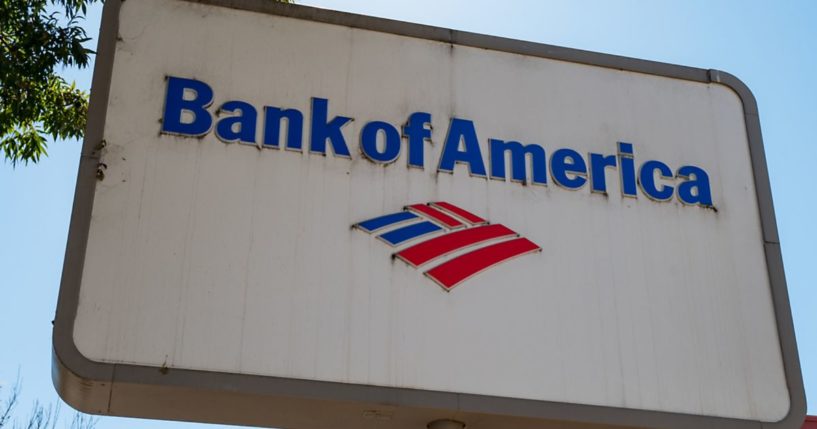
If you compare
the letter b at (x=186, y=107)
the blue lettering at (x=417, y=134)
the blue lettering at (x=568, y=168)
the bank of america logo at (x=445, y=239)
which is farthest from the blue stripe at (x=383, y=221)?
the letter b at (x=186, y=107)

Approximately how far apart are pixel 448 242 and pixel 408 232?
30 cm

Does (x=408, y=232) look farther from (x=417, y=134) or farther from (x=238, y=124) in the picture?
(x=238, y=124)

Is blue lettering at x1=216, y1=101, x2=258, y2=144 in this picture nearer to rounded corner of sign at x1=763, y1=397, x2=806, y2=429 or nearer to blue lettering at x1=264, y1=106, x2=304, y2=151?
blue lettering at x1=264, y1=106, x2=304, y2=151

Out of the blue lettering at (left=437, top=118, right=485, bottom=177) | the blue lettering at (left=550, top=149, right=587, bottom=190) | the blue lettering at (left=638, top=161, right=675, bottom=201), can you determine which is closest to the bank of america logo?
the blue lettering at (left=437, top=118, right=485, bottom=177)

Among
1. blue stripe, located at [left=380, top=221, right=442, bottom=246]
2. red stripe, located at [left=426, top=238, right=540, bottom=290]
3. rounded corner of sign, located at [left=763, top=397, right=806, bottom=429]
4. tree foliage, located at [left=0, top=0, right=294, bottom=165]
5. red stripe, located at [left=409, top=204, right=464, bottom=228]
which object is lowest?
rounded corner of sign, located at [left=763, top=397, right=806, bottom=429]

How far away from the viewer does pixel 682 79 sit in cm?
940

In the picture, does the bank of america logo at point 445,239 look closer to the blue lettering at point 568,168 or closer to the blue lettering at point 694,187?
the blue lettering at point 568,168

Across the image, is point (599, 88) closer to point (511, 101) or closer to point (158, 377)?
point (511, 101)

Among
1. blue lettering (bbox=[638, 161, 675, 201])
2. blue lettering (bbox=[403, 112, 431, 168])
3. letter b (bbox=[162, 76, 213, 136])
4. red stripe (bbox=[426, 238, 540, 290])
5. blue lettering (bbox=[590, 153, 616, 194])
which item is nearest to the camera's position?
red stripe (bbox=[426, 238, 540, 290])

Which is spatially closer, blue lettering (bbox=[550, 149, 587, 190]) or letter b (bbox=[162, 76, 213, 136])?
letter b (bbox=[162, 76, 213, 136])

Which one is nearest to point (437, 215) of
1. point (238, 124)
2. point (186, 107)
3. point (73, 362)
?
point (238, 124)

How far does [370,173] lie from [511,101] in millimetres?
1375

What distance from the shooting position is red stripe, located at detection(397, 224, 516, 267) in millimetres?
7961

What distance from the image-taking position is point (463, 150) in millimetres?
8492
